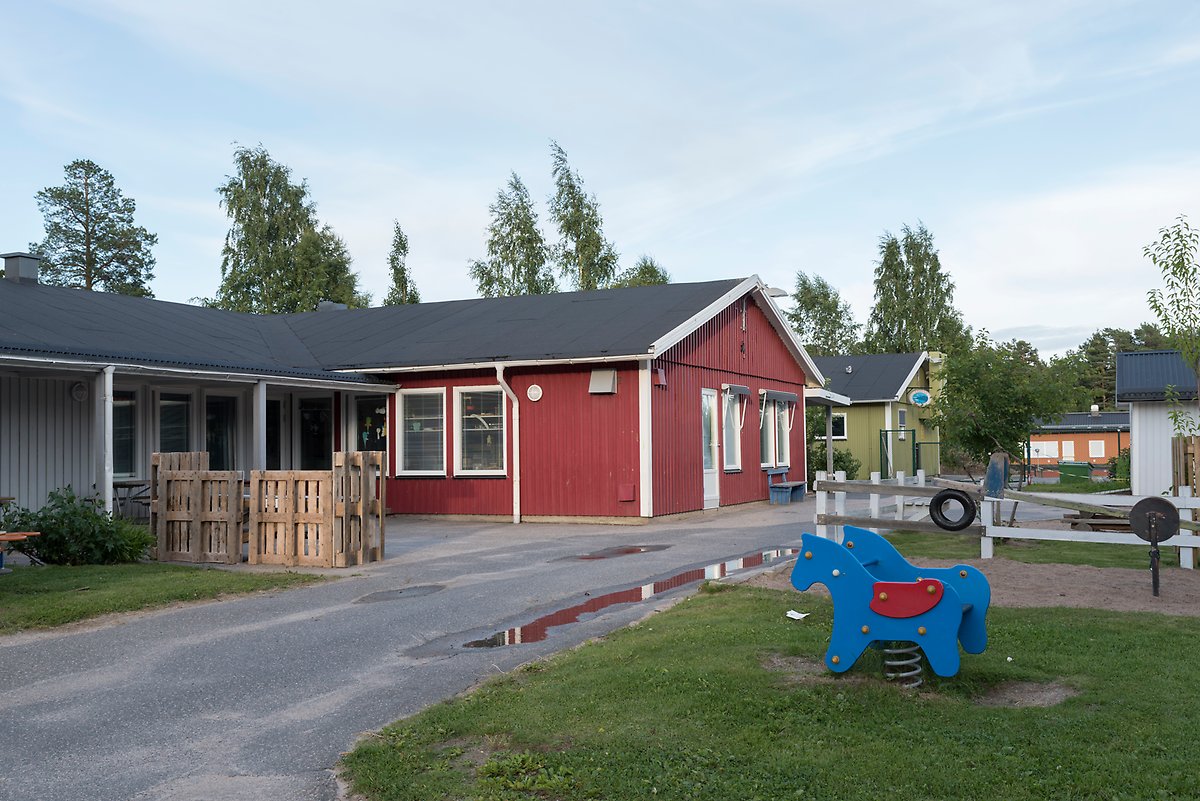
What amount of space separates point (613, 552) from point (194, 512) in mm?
5235

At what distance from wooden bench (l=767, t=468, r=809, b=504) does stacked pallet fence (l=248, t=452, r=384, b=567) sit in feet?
40.7

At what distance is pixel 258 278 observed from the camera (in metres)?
45.9

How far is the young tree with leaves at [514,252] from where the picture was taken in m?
44.8

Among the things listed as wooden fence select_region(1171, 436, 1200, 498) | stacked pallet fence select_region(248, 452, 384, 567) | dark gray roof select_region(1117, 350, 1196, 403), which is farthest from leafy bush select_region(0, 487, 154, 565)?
dark gray roof select_region(1117, 350, 1196, 403)

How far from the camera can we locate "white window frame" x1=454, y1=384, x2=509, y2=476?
→ 748 inches

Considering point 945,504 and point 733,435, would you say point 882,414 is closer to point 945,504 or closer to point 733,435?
point 733,435

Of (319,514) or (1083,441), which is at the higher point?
(1083,441)

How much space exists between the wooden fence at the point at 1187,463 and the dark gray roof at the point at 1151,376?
7970 mm

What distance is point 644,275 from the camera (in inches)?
1925

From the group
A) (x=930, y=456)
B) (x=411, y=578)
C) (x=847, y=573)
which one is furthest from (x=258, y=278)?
(x=847, y=573)

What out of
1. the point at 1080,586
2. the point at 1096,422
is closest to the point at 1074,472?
the point at 1096,422

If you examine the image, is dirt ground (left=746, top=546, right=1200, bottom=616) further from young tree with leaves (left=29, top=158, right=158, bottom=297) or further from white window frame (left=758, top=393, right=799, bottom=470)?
young tree with leaves (left=29, top=158, right=158, bottom=297)

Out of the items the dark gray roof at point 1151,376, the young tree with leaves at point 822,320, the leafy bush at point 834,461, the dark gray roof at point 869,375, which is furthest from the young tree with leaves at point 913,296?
the dark gray roof at point 1151,376

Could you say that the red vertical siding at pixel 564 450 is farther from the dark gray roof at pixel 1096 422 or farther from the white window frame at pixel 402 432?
the dark gray roof at pixel 1096 422
